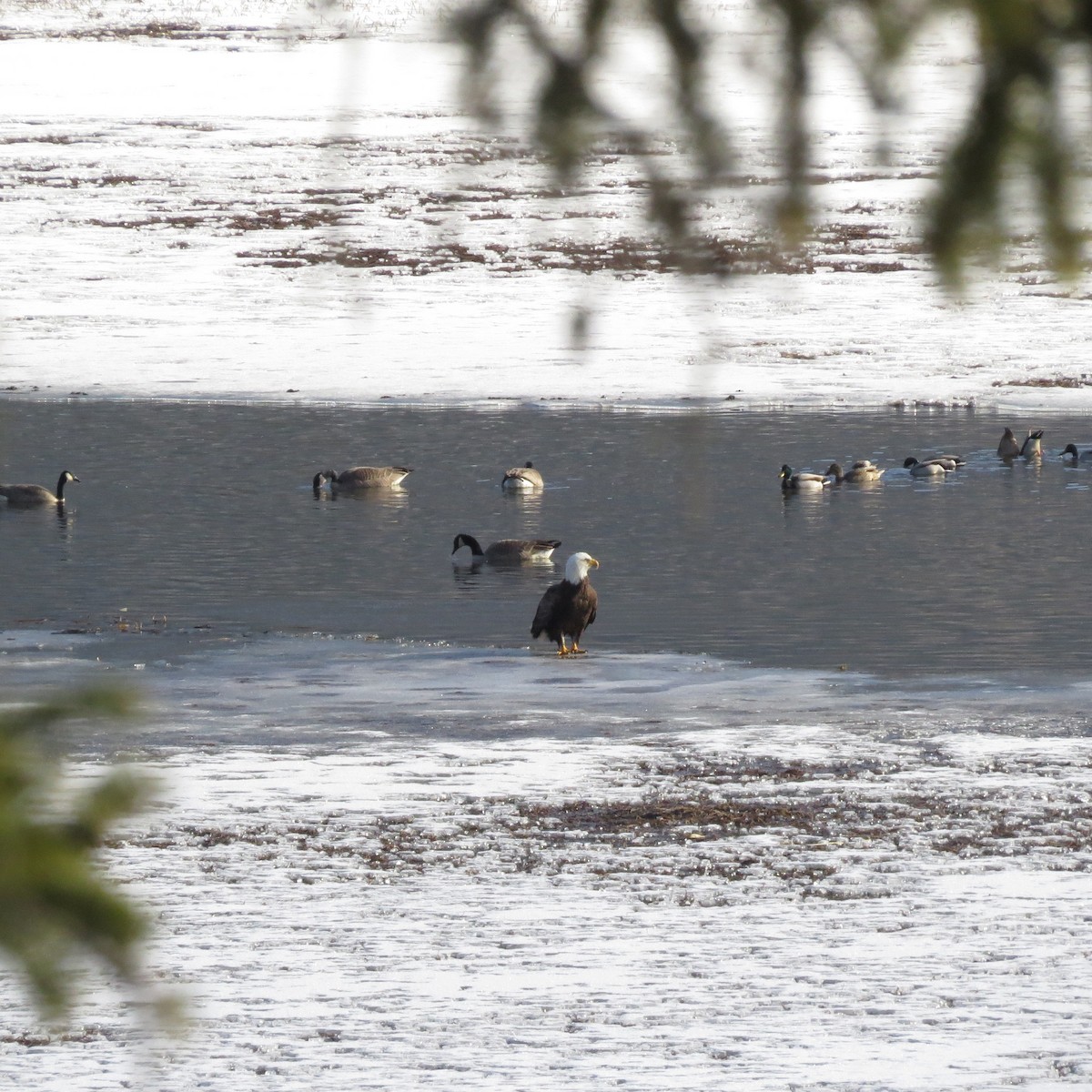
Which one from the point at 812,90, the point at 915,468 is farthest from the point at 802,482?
the point at 812,90

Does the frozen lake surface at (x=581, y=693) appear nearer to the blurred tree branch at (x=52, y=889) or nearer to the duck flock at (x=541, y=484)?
the blurred tree branch at (x=52, y=889)

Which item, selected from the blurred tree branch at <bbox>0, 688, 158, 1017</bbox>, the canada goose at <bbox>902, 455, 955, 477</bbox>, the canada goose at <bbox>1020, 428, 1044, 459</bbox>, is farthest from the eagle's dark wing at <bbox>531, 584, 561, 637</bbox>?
the canada goose at <bbox>1020, 428, 1044, 459</bbox>

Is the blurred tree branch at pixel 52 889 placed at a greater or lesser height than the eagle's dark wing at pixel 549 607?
greater

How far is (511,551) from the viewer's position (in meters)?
19.3

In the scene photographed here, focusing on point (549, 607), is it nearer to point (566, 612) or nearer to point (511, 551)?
point (566, 612)


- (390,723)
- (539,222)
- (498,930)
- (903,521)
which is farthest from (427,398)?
(539,222)

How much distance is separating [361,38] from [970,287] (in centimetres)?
80

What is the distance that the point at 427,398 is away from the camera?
34.0m

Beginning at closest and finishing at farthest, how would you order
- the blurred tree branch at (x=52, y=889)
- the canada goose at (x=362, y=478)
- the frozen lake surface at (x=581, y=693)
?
the blurred tree branch at (x=52, y=889) → the frozen lake surface at (x=581, y=693) → the canada goose at (x=362, y=478)

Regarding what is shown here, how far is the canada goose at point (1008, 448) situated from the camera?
26.5m

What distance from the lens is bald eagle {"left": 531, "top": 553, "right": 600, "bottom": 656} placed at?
14805mm

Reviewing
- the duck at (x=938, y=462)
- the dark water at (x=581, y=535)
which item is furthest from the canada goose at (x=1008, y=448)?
the duck at (x=938, y=462)

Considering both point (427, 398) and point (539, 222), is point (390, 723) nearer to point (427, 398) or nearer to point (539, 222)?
point (539, 222)

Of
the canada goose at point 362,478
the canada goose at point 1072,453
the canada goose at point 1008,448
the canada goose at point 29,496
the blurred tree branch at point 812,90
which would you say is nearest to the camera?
the blurred tree branch at point 812,90
